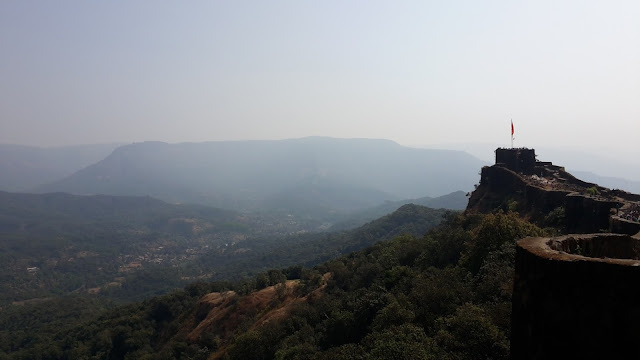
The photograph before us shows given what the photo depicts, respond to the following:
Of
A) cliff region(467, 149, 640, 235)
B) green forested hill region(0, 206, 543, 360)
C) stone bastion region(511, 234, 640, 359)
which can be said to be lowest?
green forested hill region(0, 206, 543, 360)

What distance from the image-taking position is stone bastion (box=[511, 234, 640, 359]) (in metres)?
5.81

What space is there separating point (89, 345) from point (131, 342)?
7.57m

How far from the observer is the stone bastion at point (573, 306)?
5.81 metres

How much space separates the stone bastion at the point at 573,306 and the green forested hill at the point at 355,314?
755cm

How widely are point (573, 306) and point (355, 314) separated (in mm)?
20541

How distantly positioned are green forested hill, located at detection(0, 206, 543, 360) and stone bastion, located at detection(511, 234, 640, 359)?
755 cm

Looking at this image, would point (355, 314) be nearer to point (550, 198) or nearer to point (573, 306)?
point (550, 198)

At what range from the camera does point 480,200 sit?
39.7 meters

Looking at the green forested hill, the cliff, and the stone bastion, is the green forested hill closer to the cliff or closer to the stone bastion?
the cliff

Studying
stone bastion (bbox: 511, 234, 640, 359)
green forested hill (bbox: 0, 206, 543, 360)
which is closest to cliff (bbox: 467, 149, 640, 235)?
green forested hill (bbox: 0, 206, 543, 360)

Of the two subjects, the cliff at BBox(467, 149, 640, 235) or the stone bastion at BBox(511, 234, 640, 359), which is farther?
the cliff at BBox(467, 149, 640, 235)

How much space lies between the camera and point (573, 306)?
625 cm

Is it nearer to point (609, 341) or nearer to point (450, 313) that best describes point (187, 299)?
point (450, 313)

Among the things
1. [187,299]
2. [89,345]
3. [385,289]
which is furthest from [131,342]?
[385,289]
